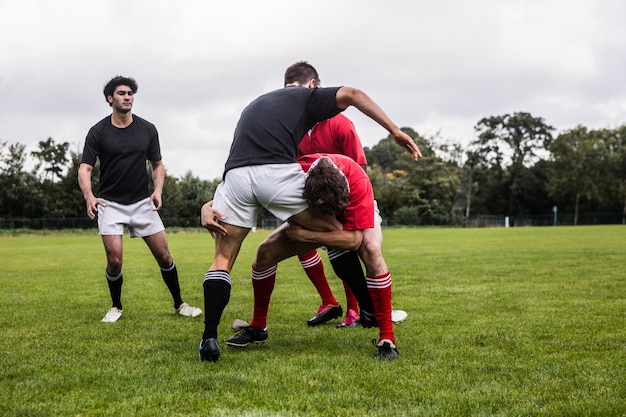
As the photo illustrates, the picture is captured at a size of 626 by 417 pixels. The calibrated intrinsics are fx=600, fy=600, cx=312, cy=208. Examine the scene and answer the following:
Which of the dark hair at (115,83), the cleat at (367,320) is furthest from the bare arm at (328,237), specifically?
the dark hair at (115,83)

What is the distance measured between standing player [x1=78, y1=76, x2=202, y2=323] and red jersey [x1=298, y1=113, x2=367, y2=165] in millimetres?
1989

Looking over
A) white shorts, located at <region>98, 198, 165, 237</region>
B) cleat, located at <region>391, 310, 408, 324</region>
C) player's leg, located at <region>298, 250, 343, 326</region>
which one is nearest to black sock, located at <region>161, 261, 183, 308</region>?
white shorts, located at <region>98, 198, 165, 237</region>

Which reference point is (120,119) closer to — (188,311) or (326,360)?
(188,311)

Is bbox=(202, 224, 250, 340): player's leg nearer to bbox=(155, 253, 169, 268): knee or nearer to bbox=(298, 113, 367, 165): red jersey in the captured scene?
bbox=(298, 113, 367, 165): red jersey

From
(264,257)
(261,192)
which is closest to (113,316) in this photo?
(264,257)

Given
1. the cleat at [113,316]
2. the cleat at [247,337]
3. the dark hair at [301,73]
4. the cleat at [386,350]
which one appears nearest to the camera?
the cleat at [386,350]

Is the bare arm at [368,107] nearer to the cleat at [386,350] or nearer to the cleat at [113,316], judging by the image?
the cleat at [386,350]

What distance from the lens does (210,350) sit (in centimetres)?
410

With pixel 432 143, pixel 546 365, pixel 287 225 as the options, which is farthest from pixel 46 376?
pixel 432 143

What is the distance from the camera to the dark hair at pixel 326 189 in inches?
163

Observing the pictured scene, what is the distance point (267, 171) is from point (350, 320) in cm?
214

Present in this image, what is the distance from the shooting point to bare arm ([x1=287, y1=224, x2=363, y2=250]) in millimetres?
4430

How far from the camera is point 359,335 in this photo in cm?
524

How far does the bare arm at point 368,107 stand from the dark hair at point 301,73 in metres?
0.70
